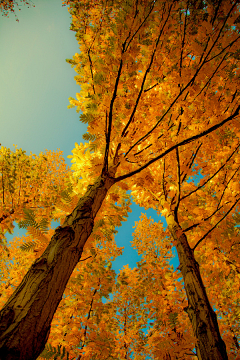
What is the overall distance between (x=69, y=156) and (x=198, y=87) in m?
1.86

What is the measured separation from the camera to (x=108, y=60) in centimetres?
148

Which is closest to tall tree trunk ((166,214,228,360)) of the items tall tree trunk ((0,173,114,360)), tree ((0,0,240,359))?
tree ((0,0,240,359))

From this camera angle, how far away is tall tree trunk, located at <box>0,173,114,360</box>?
678 millimetres

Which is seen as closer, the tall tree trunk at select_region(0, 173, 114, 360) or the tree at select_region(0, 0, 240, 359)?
the tall tree trunk at select_region(0, 173, 114, 360)

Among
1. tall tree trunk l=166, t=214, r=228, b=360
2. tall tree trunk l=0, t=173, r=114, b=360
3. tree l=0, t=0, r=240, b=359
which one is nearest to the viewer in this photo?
tall tree trunk l=0, t=173, r=114, b=360

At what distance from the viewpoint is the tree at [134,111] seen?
2.91ft

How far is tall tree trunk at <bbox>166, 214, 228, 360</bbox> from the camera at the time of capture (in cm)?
156

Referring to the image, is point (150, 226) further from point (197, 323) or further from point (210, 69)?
point (210, 69)

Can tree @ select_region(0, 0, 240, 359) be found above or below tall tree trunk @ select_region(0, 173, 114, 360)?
above

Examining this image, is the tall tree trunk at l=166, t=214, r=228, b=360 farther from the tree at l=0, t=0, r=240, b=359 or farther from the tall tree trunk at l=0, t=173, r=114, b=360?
the tall tree trunk at l=0, t=173, r=114, b=360

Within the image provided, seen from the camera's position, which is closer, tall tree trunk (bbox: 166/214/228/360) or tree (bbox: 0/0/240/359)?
tree (bbox: 0/0/240/359)

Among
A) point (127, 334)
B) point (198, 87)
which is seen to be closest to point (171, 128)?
point (198, 87)

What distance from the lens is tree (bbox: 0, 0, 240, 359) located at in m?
0.89

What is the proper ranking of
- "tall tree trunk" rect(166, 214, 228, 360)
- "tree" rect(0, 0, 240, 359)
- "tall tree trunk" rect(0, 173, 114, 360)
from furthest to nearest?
"tall tree trunk" rect(166, 214, 228, 360), "tree" rect(0, 0, 240, 359), "tall tree trunk" rect(0, 173, 114, 360)
